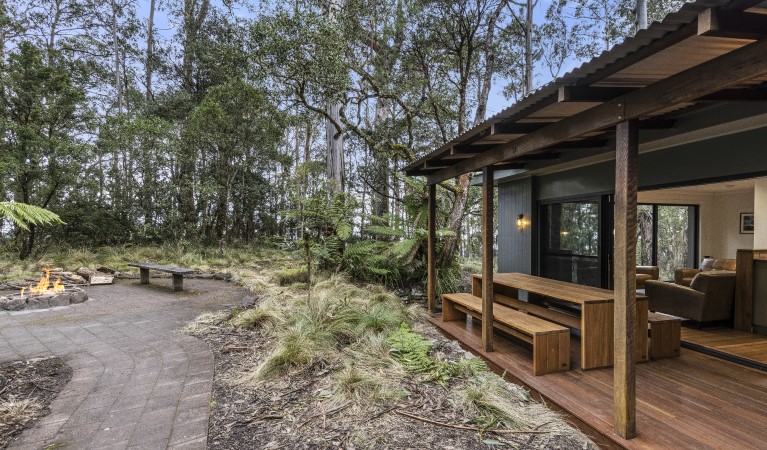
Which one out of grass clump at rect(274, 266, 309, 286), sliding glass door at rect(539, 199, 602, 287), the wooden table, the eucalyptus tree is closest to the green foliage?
the wooden table

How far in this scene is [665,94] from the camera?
79.7 inches

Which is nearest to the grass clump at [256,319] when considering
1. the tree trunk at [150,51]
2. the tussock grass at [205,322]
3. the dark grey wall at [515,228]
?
the tussock grass at [205,322]

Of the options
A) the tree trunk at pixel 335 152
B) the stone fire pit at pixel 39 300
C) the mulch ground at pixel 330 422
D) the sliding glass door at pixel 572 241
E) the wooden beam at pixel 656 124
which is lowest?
the mulch ground at pixel 330 422

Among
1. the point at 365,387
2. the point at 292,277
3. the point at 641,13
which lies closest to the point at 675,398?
the point at 365,387

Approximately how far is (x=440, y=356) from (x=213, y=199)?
11.3m

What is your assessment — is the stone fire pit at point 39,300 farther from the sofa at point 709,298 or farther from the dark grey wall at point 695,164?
the sofa at point 709,298

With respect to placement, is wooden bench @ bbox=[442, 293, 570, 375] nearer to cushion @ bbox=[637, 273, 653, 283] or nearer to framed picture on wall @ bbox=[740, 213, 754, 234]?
cushion @ bbox=[637, 273, 653, 283]

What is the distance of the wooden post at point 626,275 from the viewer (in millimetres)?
2264

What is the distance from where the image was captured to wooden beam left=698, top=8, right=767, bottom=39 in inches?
56.9

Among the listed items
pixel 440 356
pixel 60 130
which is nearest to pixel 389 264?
pixel 440 356

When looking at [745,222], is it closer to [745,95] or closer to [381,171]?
[745,95]

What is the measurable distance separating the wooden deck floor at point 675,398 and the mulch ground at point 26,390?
3539 millimetres

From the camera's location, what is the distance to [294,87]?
6.99m

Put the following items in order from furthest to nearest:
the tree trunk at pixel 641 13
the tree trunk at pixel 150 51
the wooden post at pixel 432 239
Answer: the tree trunk at pixel 150 51 → the tree trunk at pixel 641 13 → the wooden post at pixel 432 239
